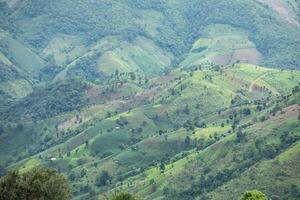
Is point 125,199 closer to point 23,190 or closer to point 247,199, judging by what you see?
point 23,190

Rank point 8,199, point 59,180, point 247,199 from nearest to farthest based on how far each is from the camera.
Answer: point 247,199, point 8,199, point 59,180

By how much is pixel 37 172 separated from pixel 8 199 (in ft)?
31.3

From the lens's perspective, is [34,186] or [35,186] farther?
[35,186]

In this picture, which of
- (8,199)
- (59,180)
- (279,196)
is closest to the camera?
(8,199)

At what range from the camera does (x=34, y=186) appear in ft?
424

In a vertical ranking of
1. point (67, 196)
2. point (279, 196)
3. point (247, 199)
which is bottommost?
point (279, 196)

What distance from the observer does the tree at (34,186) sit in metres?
127

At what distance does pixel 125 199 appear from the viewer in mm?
137000

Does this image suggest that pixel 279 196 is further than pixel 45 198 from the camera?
Yes

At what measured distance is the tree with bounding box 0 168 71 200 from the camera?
417 ft

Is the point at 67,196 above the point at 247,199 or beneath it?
beneath

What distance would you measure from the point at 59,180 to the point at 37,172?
4872mm

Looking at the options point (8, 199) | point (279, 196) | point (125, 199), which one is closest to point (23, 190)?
point (8, 199)

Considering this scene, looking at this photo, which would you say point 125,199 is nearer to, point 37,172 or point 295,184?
point 37,172
